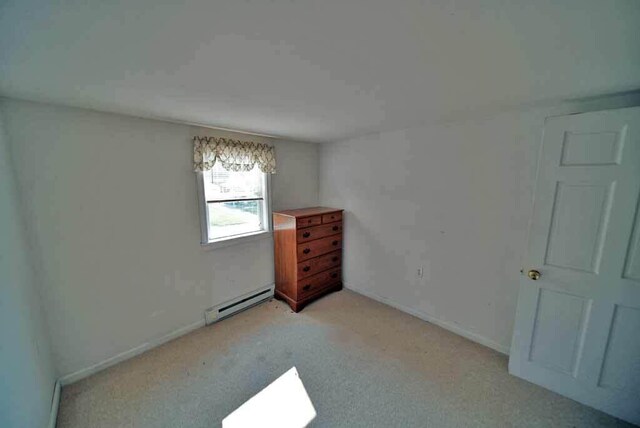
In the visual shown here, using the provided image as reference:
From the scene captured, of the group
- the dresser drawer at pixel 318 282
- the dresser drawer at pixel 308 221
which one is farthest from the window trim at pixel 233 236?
the dresser drawer at pixel 318 282

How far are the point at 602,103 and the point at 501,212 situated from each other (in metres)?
0.93

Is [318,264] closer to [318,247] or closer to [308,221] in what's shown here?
[318,247]

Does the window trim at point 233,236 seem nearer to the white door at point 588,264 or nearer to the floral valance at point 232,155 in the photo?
the floral valance at point 232,155

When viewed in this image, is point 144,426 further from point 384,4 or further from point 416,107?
point 416,107

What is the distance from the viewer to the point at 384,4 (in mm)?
719

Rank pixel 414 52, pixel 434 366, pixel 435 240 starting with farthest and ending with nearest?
pixel 435 240 → pixel 434 366 → pixel 414 52

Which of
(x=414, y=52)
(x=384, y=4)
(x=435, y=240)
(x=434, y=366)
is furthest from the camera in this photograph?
(x=435, y=240)

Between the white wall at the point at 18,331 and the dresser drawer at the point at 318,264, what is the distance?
204cm

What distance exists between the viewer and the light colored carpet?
5.05ft

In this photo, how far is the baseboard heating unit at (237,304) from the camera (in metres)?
2.54

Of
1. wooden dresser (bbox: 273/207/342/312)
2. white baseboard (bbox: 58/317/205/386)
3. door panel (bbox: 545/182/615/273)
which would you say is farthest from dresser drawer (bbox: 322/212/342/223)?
door panel (bbox: 545/182/615/273)

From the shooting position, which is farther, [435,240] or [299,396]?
[435,240]

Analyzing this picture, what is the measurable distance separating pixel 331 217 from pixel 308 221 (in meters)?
0.41

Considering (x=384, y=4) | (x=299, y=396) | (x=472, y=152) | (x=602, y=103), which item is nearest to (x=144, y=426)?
(x=299, y=396)
